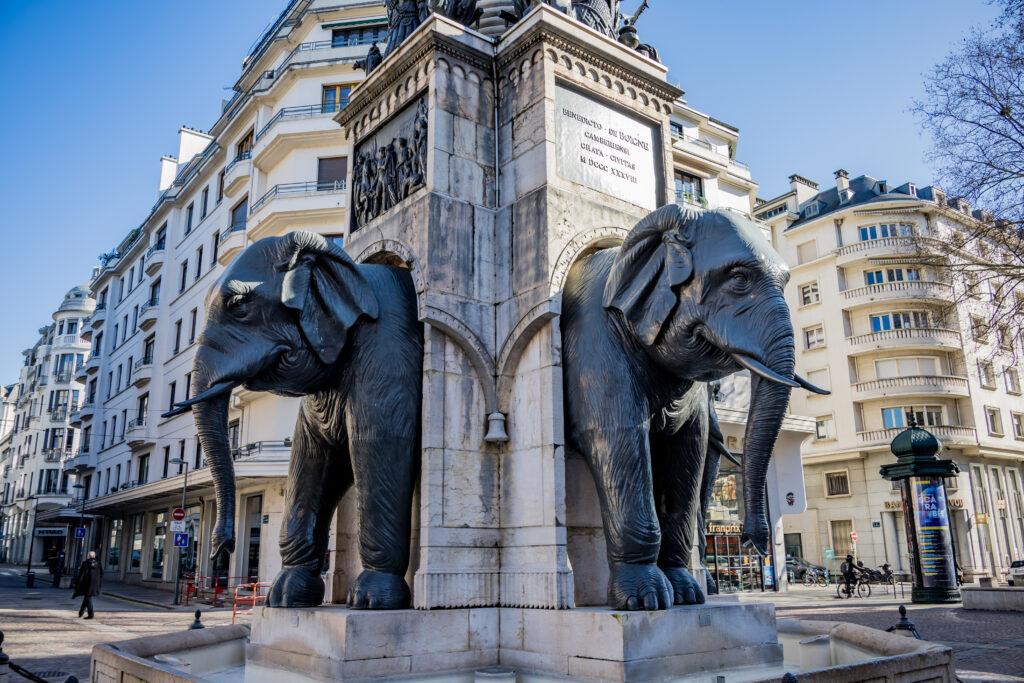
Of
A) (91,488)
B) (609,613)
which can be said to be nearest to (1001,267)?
(609,613)

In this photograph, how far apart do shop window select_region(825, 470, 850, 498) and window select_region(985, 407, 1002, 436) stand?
9351 millimetres

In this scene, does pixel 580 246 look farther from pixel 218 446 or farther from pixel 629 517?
pixel 218 446

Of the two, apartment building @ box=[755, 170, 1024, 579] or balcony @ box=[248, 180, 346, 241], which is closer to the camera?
balcony @ box=[248, 180, 346, 241]

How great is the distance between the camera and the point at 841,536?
45406 mm

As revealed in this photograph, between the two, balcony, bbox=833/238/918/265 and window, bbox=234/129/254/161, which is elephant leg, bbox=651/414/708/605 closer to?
window, bbox=234/129/254/161

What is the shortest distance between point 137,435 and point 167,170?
61.3ft

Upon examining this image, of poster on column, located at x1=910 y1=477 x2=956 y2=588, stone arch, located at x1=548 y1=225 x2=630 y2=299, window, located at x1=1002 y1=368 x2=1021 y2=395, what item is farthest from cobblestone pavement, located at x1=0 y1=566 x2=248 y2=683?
window, located at x1=1002 y1=368 x2=1021 y2=395

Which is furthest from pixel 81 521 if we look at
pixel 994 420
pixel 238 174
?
pixel 994 420

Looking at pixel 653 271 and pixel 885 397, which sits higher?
pixel 885 397

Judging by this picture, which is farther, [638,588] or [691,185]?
[691,185]

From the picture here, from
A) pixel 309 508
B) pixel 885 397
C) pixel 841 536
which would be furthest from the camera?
pixel 841 536

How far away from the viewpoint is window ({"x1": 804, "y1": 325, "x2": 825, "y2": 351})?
156 ft

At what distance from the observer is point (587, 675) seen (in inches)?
208

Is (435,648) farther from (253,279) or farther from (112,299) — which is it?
(112,299)
